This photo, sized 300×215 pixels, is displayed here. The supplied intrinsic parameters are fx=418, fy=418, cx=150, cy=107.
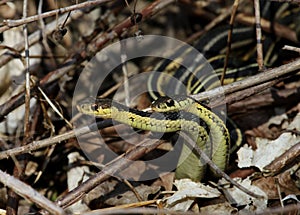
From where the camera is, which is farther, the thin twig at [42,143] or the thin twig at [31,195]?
the thin twig at [42,143]

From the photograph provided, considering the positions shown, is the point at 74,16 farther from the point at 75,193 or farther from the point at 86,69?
the point at 75,193

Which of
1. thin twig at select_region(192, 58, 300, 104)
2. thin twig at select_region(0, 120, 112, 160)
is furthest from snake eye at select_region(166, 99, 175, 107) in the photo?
thin twig at select_region(0, 120, 112, 160)

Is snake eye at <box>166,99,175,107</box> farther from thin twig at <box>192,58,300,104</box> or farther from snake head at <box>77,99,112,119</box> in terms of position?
snake head at <box>77,99,112,119</box>

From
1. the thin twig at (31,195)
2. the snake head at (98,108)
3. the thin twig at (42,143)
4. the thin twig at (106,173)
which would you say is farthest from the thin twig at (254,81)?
the thin twig at (31,195)

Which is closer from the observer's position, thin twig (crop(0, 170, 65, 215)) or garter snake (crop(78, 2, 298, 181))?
thin twig (crop(0, 170, 65, 215))

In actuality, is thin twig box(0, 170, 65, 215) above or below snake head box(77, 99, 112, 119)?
below

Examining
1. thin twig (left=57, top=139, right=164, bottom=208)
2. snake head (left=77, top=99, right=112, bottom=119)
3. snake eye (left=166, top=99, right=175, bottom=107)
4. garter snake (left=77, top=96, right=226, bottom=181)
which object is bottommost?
thin twig (left=57, top=139, right=164, bottom=208)

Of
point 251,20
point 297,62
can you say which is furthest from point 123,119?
point 251,20

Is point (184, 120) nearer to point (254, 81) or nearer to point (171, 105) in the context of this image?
point (171, 105)

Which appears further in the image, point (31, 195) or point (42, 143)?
Answer: point (42, 143)

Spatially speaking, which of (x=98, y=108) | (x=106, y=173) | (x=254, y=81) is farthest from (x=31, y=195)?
(x=254, y=81)

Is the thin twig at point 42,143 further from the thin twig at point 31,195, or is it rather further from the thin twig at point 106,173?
the thin twig at point 31,195
